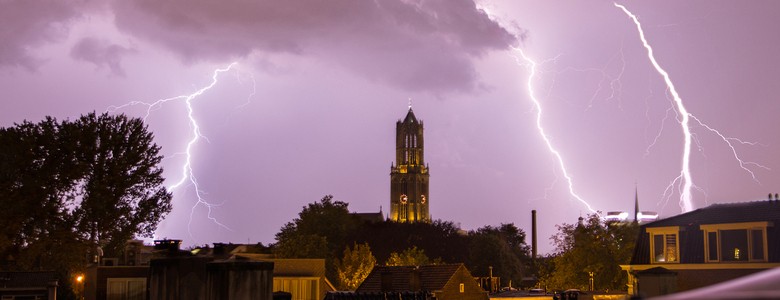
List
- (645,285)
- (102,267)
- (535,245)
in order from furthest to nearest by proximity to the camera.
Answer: (535,245) → (102,267) → (645,285)

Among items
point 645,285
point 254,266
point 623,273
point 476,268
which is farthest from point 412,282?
point 476,268

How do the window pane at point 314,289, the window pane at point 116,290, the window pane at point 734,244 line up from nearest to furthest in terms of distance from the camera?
1. the window pane at point 734,244
2. the window pane at point 116,290
3. the window pane at point 314,289

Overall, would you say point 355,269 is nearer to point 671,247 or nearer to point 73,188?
point 73,188

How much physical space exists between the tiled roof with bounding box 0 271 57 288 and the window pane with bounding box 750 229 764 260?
3826cm

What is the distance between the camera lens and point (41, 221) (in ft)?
205

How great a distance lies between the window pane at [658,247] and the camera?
47447mm

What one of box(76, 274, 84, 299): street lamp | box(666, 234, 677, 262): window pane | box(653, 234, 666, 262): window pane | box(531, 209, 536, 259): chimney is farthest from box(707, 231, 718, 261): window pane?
box(531, 209, 536, 259): chimney

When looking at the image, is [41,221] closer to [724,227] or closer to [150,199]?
[150,199]

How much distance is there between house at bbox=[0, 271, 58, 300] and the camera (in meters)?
56.4

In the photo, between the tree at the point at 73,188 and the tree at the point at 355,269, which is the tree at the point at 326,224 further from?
the tree at the point at 73,188

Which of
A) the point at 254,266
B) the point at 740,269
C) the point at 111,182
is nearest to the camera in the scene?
the point at 254,266

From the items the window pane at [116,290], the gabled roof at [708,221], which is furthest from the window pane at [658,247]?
the window pane at [116,290]

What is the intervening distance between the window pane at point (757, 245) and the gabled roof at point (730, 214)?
0.60 meters

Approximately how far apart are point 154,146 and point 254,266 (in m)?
48.6
